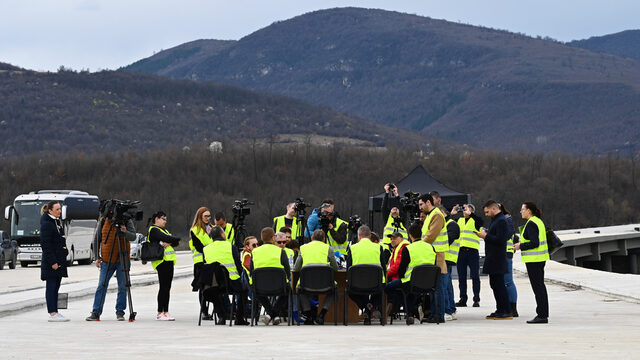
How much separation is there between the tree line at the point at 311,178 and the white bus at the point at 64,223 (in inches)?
2988

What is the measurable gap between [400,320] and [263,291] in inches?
110

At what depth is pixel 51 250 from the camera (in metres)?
17.7

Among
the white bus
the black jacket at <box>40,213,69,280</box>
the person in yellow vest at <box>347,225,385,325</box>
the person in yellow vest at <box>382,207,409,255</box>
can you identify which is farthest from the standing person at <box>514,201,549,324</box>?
the white bus

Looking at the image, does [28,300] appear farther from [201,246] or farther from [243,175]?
[243,175]

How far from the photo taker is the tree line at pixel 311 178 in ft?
466

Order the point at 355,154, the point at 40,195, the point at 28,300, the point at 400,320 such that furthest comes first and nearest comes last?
the point at 355,154, the point at 40,195, the point at 28,300, the point at 400,320

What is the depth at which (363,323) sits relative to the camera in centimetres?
1762

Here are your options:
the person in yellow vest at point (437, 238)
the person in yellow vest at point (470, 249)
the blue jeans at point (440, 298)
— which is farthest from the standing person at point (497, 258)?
the person in yellow vest at point (470, 249)

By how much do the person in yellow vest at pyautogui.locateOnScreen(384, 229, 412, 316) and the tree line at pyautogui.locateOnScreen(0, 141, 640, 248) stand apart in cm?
11112

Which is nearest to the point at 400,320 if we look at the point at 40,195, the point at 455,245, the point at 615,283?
the point at 455,245

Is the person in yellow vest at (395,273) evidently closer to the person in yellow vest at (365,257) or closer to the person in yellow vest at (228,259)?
the person in yellow vest at (365,257)

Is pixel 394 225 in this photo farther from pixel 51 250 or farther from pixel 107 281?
Answer: pixel 51 250

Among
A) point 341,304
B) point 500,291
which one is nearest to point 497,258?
point 500,291

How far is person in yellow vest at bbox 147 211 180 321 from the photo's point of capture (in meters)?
17.3
